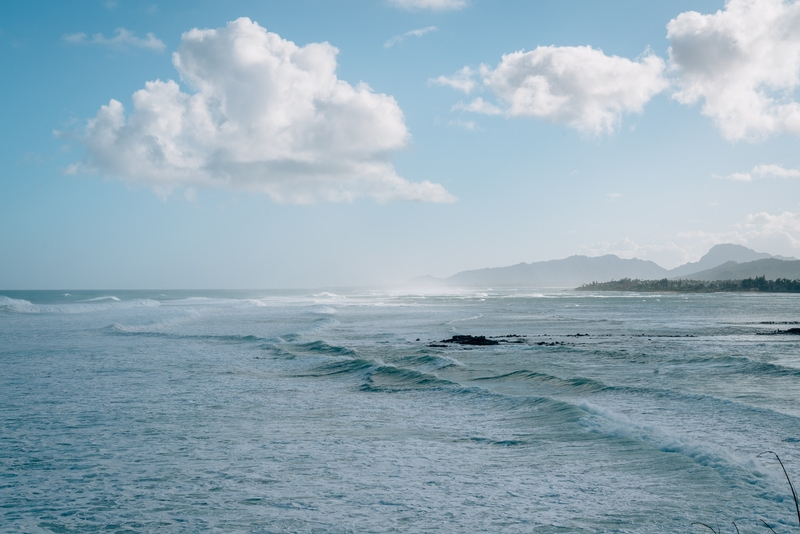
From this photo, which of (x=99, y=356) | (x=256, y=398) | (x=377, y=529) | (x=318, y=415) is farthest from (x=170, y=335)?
(x=377, y=529)

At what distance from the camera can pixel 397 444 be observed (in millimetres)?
9344

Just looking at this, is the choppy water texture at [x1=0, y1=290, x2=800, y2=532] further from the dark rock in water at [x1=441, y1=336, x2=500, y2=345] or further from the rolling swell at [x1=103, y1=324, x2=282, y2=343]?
the rolling swell at [x1=103, y1=324, x2=282, y2=343]

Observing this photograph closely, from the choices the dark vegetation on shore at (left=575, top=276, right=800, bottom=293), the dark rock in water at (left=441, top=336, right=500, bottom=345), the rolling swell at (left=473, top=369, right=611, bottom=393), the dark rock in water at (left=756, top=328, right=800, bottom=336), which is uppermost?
the dark vegetation on shore at (left=575, top=276, right=800, bottom=293)

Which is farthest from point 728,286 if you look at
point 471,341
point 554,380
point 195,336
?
point 554,380

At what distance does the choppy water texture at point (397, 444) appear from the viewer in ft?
21.2

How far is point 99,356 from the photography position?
2152 cm

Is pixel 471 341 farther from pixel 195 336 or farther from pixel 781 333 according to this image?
pixel 781 333

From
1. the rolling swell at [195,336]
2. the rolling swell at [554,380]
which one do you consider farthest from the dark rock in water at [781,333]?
the rolling swell at [195,336]

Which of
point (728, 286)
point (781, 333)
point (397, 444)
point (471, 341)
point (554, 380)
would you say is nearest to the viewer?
point (397, 444)

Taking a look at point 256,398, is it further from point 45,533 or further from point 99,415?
point 45,533

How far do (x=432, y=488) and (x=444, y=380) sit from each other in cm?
896

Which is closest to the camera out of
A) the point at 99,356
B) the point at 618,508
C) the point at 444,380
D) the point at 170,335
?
the point at 618,508

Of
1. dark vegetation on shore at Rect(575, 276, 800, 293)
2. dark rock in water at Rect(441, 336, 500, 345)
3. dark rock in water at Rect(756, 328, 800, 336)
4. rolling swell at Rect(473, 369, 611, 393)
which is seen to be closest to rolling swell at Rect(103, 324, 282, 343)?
dark rock in water at Rect(441, 336, 500, 345)

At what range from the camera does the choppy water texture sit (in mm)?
6453
